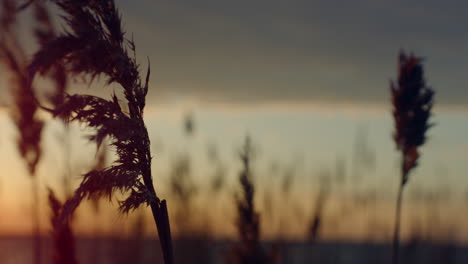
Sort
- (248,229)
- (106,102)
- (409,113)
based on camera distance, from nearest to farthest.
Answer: (106,102) < (248,229) < (409,113)

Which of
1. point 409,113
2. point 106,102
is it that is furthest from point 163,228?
point 409,113

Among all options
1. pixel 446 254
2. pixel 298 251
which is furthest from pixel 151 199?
pixel 298 251

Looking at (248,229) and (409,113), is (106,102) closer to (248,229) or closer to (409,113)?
(248,229)

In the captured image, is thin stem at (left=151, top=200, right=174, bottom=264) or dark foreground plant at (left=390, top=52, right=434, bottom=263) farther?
dark foreground plant at (left=390, top=52, right=434, bottom=263)

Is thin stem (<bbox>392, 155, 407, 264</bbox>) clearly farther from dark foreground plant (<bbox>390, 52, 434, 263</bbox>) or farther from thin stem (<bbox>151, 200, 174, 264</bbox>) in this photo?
thin stem (<bbox>151, 200, 174, 264</bbox>)

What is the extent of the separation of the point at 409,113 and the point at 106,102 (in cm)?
625

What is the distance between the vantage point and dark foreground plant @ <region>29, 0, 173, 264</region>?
4988mm

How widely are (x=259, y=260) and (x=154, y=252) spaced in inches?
651

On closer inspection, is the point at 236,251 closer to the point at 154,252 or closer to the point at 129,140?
the point at 129,140

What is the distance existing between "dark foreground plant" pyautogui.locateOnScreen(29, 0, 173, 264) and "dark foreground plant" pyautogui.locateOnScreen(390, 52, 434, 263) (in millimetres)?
5832

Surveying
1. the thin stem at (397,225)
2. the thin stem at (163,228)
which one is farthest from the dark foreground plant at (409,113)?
the thin stem at (163,228)

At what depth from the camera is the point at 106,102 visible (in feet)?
16.6

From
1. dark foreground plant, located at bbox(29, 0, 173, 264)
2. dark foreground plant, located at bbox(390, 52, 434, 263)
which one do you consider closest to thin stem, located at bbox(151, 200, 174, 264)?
dark foreground plant, located at bbox(29, 0, 173, 264)

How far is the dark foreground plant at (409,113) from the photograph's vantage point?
9906 millimetres
